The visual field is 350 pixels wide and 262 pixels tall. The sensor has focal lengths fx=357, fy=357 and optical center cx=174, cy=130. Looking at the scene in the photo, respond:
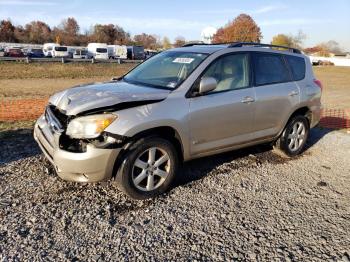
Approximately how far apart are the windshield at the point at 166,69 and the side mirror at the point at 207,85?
0.25 m

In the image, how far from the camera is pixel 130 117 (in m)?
3.89

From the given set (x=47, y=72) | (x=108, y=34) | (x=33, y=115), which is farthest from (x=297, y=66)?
(x=108, y=34)

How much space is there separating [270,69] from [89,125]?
3.07m

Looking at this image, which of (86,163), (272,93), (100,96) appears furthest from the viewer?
(272,93)

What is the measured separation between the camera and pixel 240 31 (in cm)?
8506

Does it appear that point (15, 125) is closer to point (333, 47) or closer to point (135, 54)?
point (135, 54)

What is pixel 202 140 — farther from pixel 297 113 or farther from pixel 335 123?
pixel 335 123

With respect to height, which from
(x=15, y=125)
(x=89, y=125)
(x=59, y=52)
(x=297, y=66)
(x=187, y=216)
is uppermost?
(x=59, y=52)

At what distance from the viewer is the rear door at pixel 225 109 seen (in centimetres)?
446

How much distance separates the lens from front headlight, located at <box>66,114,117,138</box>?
3779mm

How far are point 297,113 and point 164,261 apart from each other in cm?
395

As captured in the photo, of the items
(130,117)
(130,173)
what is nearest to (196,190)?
(130,173)

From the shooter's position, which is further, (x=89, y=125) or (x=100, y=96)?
(x=100, y=96)

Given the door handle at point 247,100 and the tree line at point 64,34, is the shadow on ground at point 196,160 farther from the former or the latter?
the tree line at point 64,34
